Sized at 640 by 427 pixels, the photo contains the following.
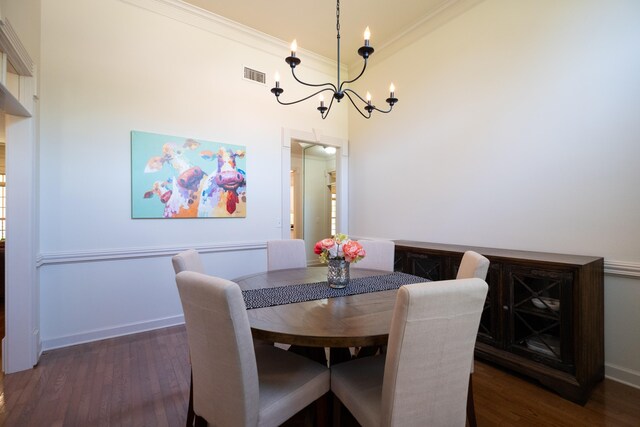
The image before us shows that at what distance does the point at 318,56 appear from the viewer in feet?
13.3

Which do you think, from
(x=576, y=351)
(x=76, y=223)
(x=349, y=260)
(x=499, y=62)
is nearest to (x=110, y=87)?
(x=76, y=223)

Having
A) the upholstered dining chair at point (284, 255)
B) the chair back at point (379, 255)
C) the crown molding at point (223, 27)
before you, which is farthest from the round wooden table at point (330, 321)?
the crown molding at point (223, 27)

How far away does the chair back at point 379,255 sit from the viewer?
2506 millimetres

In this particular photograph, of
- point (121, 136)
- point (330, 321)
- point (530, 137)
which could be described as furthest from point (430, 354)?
point (121, 136)

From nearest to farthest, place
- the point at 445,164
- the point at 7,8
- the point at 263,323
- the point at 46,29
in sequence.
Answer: the point at 263,323 < the point at 7,8 < the point at 46,29 < the point at 445,164

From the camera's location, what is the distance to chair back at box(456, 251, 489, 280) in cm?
156

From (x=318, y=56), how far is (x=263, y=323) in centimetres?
392

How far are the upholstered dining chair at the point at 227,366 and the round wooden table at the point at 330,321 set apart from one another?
17 centimetres

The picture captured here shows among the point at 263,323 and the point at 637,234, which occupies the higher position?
the point at 637,234

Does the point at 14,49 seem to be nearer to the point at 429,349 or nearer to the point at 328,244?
the point at 328,244

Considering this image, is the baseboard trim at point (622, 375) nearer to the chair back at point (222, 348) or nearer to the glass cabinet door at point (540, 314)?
the glass cabinet door at point (540, 314)

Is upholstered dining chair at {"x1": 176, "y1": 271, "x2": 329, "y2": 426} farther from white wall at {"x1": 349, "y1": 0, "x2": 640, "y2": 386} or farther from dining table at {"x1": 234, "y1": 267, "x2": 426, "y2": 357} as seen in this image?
white wall at {"x1": 349, "y1": 0, "x2": 640, "y2": 386}

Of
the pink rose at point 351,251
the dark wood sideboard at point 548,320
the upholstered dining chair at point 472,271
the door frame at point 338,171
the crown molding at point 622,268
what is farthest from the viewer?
the door frame at point 338,171

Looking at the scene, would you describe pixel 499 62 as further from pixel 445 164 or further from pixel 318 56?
pixel 318 56
